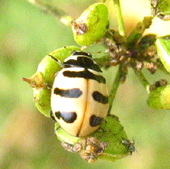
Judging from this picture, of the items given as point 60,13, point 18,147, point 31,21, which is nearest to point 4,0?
point 31,21

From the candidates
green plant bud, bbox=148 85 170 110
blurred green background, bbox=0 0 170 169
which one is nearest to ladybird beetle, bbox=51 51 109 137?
green plant bud, bbox=148 85 170 110

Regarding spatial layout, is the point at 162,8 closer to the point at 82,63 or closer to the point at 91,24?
the point at 91,24

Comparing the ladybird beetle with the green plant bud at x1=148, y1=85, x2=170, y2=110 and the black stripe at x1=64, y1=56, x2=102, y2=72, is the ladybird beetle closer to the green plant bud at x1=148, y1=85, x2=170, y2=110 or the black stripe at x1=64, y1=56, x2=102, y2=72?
the black stripe at x1=64, y1=56, x2=102, y2=72

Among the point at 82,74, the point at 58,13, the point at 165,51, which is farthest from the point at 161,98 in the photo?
the point at 58,13

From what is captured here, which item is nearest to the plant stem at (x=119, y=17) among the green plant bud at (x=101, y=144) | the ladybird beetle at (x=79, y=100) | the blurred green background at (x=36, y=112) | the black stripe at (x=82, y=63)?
the black stripe at (x=82, y=63)

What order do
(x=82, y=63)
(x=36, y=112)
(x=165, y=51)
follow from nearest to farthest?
(x=165, y=51) → (x=82, y=63) → (x=36, y=112)

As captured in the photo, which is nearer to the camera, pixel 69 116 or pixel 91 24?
pixel 69 116

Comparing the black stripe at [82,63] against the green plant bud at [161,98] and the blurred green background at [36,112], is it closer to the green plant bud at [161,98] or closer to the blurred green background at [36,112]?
the green plant bud at [161,98]
